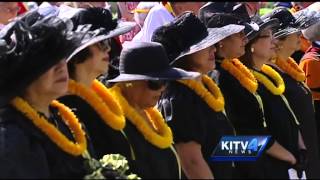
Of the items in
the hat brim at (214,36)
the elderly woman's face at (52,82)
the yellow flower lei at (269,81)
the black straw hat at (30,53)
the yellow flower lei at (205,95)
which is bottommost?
the yellow flower lei at (269,81)

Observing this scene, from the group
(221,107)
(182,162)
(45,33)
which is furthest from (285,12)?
(45,33)

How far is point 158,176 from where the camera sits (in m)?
3.62

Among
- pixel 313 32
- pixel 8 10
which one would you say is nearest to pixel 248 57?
pixel 313 32

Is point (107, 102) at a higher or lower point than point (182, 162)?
higher

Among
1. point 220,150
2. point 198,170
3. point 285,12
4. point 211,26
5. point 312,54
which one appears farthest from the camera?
point 312,54

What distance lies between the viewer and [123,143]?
141 inches

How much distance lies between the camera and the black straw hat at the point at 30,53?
313 cm

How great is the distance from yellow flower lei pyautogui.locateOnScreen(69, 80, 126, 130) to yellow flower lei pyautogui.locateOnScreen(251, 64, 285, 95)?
1447mm

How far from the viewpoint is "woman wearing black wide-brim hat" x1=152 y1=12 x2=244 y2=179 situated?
12.8 ft

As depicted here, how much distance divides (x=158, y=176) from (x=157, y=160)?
83 mm

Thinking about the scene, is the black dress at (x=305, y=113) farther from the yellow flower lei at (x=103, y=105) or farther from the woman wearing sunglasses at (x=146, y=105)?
the yellow flower lei at (x=103, y=105)

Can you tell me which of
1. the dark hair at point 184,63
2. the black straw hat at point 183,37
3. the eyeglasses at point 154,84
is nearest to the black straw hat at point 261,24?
the black straw hat at point 183,37

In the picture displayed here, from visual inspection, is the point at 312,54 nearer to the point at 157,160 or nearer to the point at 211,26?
the point at 211,26

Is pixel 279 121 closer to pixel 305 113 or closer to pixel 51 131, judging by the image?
pixel 305 113
